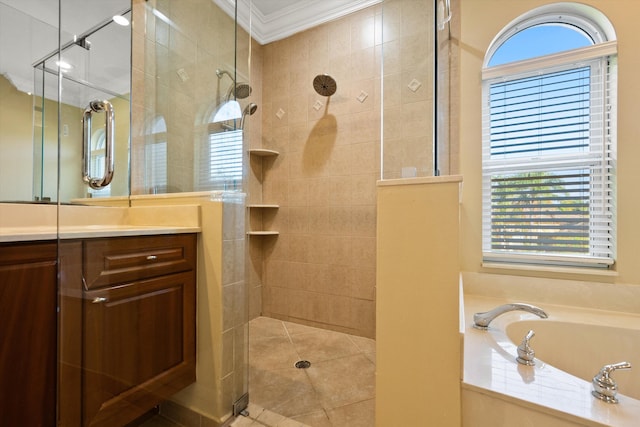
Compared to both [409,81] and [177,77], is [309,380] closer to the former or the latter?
[409,81]

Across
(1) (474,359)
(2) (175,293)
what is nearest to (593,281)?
(1) (474,359)

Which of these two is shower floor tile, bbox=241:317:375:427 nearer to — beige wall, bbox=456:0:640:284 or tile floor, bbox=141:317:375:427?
tile floor, bbox=141:317:375:427

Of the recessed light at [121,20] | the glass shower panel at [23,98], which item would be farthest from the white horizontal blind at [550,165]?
the glass shower panel at [23,98]

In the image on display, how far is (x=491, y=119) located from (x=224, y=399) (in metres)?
2.30

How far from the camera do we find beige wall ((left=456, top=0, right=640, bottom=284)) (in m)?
1.45

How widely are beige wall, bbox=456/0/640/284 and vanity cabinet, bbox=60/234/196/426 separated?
175 cm

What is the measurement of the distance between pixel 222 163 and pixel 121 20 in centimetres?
112

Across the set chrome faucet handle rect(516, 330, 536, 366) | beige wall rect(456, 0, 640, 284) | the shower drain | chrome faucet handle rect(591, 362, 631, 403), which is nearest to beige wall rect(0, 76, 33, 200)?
the shower drain

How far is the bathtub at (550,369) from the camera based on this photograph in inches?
29.0

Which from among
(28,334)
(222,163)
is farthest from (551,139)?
(28,334)

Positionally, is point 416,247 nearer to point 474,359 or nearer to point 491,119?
point 474,359

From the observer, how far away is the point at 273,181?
2594 mm

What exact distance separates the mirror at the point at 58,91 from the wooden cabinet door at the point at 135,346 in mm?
598

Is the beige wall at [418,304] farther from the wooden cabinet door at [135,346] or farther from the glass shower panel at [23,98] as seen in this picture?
the glass shower panel at [23,98]
